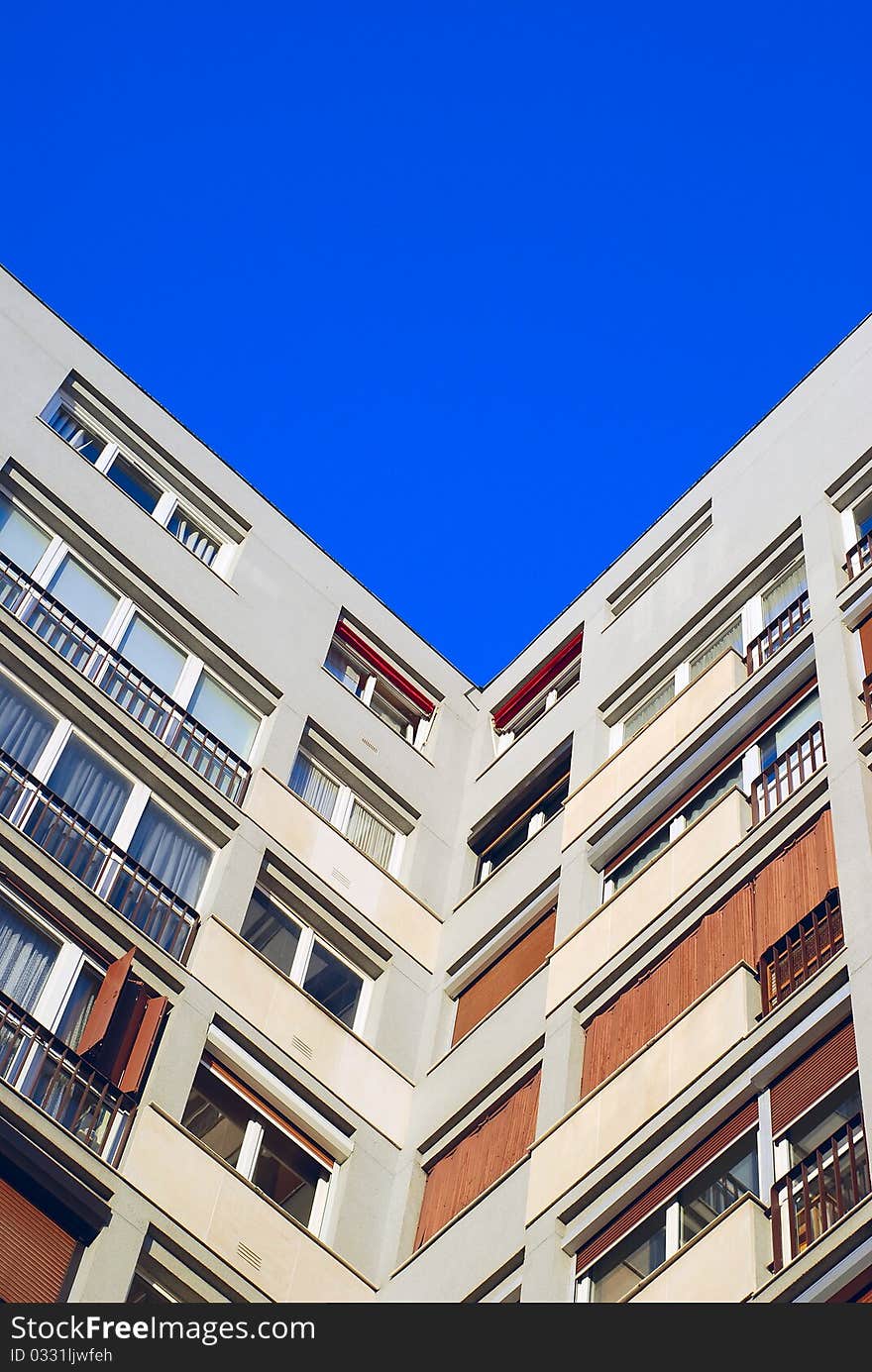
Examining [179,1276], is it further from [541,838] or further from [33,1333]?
[541,838]

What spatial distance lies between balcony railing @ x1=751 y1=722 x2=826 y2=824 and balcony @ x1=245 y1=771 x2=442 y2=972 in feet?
20.3

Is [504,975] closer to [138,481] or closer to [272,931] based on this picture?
[272,931]

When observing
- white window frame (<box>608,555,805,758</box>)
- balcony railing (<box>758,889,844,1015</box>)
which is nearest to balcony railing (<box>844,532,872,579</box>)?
white window frame (<box>608,555,805,758</box>)

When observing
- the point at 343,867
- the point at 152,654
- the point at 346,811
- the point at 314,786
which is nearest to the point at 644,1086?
the point at 343,867

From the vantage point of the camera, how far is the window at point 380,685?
2862 centimetres

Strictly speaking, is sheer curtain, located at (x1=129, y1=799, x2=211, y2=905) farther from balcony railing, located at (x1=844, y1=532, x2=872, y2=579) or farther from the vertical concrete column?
balcony railing, located at (x1=844, y1=532, x2=872, y2=579)

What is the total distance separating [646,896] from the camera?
68.0 ft

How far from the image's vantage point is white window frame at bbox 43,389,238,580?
26.9 m

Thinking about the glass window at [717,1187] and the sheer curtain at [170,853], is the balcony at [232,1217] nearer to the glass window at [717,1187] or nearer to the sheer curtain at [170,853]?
the sheer curtain at [170,853]

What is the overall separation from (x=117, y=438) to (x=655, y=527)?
9420 mm

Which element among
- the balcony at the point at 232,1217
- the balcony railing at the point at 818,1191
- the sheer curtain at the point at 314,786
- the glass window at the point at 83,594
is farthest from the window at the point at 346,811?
the balcony railing at the point at 818,1191

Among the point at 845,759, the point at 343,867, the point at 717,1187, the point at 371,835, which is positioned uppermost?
the point at 371,835

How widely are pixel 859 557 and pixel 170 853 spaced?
999 cm

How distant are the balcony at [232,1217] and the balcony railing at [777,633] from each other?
9.42 m
